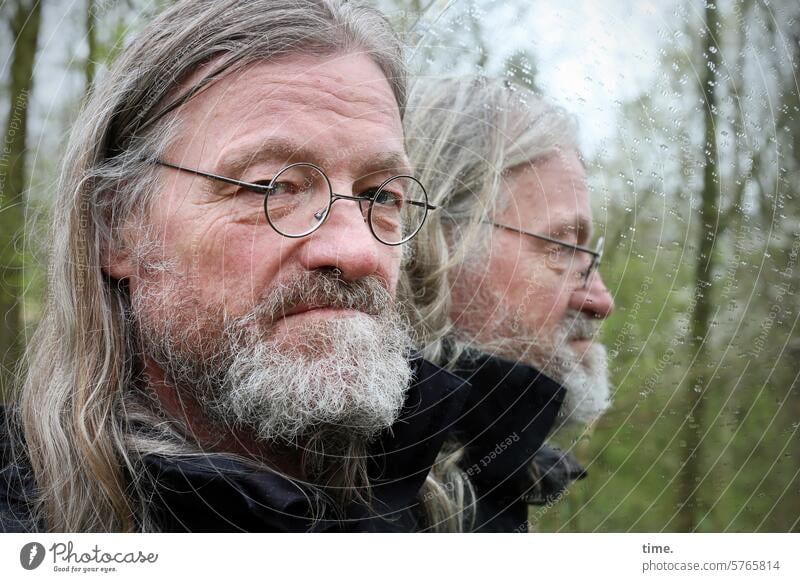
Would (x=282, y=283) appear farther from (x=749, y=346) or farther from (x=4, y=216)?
(x=749, y=346)

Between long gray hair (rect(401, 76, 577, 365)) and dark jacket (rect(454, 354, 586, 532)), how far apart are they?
6 centimetres

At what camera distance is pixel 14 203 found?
923mm

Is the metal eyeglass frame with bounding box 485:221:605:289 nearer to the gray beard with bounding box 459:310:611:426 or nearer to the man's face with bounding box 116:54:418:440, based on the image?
the gray beard with bounding box 459:310:611:426

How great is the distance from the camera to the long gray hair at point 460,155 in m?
1.07

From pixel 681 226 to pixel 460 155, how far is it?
35cm

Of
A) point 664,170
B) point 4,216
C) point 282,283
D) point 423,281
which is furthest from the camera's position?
point 664,170

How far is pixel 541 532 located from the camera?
1070 mm
